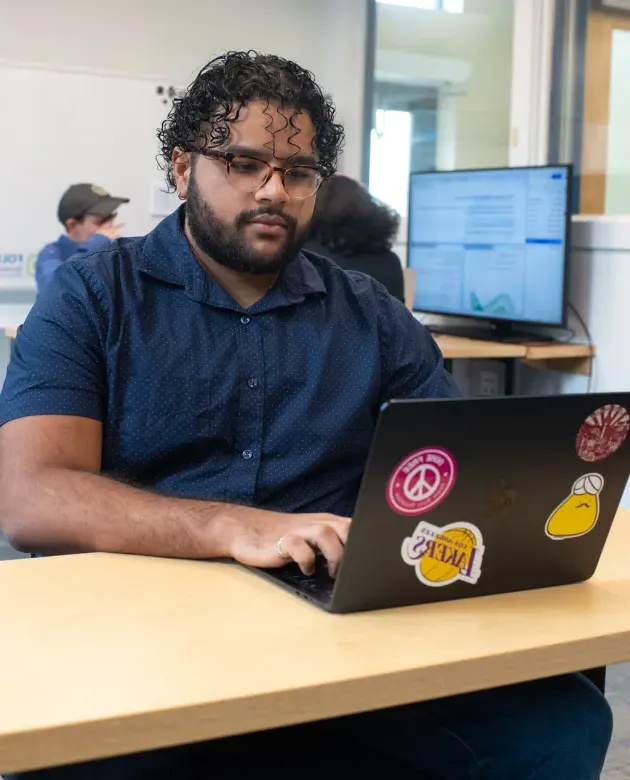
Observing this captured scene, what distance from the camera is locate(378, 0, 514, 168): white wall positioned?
4.23m

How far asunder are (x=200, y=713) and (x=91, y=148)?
4.43 metres

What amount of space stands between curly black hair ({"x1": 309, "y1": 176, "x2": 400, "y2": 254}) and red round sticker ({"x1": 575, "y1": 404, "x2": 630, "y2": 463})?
7.36ft

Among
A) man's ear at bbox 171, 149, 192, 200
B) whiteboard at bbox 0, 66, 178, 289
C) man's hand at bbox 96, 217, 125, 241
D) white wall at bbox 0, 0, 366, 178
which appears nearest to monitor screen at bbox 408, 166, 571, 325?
man's hand at bbox 96, 217, 125, 241

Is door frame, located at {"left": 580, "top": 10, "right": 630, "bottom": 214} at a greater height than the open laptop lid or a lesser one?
greater

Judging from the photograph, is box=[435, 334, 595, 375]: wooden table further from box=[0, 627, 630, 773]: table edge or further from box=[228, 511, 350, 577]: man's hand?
box=[0, 627, 630, 773]: table edge

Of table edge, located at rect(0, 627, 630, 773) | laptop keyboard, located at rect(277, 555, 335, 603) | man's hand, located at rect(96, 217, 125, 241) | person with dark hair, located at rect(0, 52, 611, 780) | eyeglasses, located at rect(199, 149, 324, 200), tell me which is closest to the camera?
table edge, located at rect(0, 627, 630, 773)

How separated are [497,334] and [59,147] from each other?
7.70ft

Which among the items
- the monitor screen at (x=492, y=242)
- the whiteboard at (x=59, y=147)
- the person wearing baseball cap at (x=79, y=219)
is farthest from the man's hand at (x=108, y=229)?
the monitor screen at (x=492, y=242)

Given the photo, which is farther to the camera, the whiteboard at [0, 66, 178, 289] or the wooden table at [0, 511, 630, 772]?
the whiteboard at [0, 66, 178, 289]

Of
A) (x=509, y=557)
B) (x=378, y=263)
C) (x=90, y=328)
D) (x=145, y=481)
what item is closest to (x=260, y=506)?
(x=145, y=481)

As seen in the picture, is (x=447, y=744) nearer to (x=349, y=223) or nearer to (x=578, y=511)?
(x=578, y=511)

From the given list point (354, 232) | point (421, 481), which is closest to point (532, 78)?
point (354, 232)

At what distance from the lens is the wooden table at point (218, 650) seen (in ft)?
2.41

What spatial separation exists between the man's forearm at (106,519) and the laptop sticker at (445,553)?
9.8 inches
